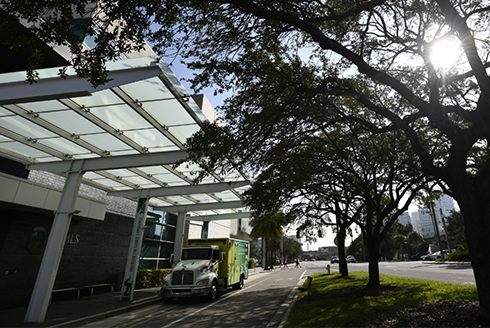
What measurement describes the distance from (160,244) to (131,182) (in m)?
8.93

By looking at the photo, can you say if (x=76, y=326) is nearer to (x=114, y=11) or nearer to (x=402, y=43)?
(x=114, y=11)

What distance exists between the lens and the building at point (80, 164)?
8.41m

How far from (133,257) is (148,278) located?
6196 millimetres

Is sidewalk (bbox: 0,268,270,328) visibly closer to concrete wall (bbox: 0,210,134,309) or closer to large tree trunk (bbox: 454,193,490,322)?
concrete wall (bbox: 0,210,134,309)

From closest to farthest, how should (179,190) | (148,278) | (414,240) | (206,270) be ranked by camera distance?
(206,270) → (179,190) → (148,278) → (414,240)

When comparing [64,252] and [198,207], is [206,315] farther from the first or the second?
[198,207]

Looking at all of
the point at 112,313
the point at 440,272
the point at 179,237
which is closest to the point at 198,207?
the point at 179,237

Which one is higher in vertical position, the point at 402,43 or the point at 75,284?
the point at 402,43

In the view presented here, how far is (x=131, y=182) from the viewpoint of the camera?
16.2 meters

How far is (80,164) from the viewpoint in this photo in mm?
11891

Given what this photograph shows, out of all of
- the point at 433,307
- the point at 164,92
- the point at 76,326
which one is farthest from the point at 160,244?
the point at 433,307

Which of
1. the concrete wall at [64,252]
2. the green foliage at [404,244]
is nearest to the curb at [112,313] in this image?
the concrete wall at [64,252]

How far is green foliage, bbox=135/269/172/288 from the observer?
18.7m

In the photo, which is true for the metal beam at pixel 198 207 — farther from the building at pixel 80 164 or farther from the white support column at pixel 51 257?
the white support column at pixel 51 257
